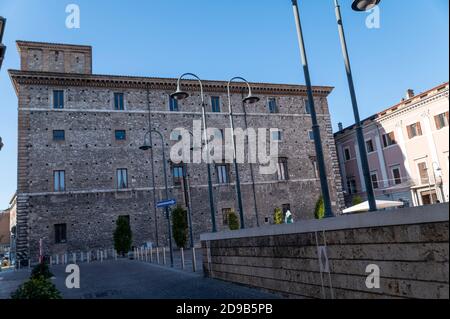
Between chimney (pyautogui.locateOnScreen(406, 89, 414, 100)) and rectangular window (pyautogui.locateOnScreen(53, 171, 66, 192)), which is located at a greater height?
chimney (pyautogui.locateOnScreen(406, 89, 414, 100))

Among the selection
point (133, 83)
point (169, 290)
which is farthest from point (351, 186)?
point (169, 290)

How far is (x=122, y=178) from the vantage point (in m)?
28.8

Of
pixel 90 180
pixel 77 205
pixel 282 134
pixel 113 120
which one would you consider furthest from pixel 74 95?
pixel 282 134

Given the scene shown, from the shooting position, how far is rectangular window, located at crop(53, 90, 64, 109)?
27.8m

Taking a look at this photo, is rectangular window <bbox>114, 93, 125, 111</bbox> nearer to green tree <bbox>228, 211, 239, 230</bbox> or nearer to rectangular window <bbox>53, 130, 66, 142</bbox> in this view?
rectangular window <bbox>53, 130, 66, 142</bbox>

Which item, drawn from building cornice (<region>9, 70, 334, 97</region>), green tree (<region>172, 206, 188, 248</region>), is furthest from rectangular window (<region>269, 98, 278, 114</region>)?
green tree (<region>172, 206, 188, 248</region>)

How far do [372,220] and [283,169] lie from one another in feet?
97.2

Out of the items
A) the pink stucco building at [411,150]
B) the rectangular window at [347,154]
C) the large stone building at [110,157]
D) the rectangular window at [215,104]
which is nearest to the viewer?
the large stone building at [110,157]

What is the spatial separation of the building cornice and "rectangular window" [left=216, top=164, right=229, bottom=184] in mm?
7287

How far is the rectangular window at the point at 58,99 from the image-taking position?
91.1 ft

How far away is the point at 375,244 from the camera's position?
A: 16.2 feet

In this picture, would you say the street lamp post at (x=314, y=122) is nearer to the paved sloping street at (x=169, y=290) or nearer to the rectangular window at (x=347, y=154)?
the paved sloping street at (x=169, y=290)

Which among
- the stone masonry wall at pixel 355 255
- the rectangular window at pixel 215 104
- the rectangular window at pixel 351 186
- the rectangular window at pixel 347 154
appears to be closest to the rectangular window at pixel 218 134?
the rectangular window at pixel 215 104

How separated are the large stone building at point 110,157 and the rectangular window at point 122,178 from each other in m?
0.08
